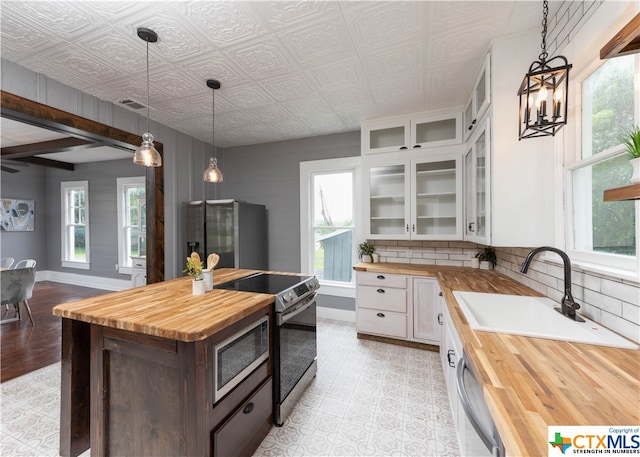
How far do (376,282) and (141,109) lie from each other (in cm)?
333

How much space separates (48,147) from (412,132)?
5.37 meters

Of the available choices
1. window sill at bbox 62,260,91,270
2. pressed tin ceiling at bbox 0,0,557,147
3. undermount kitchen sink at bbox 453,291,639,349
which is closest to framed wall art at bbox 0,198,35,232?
window sill at bbox 62,260,91,270

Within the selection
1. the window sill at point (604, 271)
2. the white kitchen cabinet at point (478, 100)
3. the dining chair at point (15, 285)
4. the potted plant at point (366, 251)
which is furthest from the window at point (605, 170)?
the dining chair at point (15, 285)

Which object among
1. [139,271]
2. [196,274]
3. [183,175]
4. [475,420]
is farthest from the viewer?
[139,271]

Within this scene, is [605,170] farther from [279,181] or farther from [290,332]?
[279,181]

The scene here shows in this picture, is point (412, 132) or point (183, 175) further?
point (183, 175)

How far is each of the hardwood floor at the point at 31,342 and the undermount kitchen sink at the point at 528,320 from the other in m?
3.92

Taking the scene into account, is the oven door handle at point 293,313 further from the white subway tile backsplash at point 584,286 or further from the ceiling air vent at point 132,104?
the ceiling air vent at point 132,104

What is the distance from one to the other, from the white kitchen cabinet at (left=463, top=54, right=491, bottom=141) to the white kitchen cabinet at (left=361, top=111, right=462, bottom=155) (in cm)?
15

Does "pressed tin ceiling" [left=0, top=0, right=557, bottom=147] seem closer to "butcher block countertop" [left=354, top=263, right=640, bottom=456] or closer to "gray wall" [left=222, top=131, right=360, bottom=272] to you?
"gray wall" [left=222, top=131, right=360, bottom=272]

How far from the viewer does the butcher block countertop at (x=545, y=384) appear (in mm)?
664

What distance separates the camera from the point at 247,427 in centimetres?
151

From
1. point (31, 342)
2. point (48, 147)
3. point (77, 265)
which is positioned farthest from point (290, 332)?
point (77, 265)

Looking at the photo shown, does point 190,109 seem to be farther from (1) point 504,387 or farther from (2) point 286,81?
(1) point 504,387
